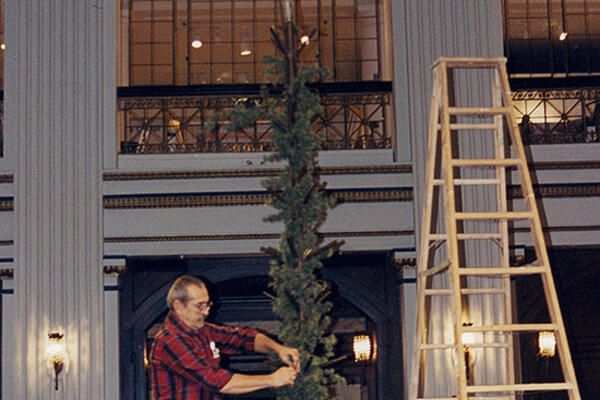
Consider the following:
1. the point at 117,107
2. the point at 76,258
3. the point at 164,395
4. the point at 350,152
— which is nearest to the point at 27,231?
the point at 76,258

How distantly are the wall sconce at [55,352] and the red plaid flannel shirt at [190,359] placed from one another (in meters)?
3.69

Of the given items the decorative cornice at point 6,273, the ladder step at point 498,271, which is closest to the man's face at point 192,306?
the ladder step at point 498,271

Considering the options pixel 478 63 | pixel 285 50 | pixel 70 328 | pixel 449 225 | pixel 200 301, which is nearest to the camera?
pixel 285 50

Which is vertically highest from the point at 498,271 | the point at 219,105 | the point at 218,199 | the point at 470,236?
the point at 219,105

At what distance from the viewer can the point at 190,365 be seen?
4941mm

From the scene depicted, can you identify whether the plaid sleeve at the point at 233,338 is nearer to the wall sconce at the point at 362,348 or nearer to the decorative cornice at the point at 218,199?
the decorative cornice at the point at 218,199

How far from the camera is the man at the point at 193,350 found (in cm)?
491

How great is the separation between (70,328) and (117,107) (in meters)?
2.02

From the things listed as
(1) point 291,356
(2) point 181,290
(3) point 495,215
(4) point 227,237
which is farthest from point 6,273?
(1) point 291,356

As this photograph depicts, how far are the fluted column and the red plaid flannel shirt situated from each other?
373cm

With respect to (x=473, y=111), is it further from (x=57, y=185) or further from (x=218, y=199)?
(x=57, y=185)

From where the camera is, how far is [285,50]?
4590 millimetres

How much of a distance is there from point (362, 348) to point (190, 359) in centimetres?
485

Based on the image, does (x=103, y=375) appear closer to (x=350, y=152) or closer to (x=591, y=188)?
(x=350, y=152)
